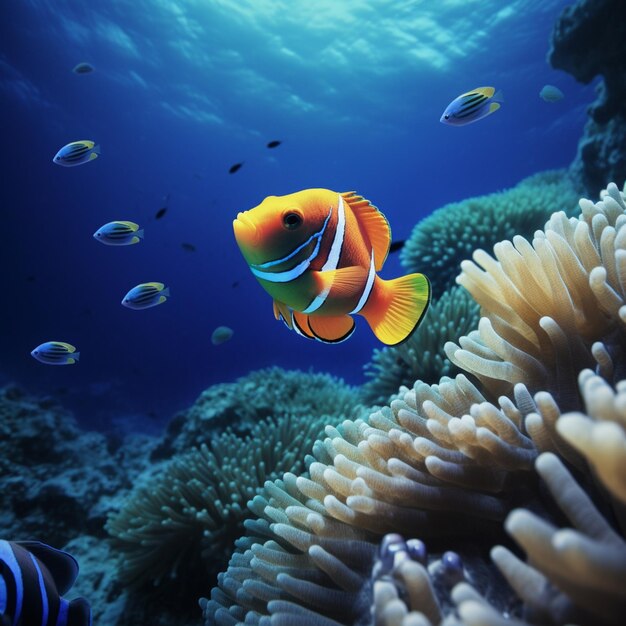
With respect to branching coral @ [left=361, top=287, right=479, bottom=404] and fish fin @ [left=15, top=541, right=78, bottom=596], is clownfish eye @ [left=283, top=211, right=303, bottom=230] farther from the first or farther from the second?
branching coral @ [left=361, top=287, right=479, bottom=404]

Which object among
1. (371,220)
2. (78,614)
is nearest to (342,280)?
(371,220)

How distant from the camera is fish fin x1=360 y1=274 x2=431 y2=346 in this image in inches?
68.1

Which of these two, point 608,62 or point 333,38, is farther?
point 333,38

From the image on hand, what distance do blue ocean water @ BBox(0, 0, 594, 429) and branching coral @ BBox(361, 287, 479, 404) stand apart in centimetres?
352

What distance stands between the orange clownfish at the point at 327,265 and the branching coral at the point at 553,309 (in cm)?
31

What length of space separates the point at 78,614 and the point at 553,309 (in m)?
2.63

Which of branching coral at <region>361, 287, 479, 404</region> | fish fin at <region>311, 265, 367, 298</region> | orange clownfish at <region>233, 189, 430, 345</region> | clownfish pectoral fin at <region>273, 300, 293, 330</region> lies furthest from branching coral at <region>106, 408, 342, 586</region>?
fish fin at <region>311, 265, 367, 298</region>

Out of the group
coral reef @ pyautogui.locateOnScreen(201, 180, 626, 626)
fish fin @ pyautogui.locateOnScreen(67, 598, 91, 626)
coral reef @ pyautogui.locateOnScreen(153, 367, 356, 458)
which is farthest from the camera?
coral reef @ pyautogui.locateOnScreen(153, 367, 356, 458)

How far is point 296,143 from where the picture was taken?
132 feet

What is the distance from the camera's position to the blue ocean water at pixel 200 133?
2361 cm

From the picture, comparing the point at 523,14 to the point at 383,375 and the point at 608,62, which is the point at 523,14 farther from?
the point at 383,375

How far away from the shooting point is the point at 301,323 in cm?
173

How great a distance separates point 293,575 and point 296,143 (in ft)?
140

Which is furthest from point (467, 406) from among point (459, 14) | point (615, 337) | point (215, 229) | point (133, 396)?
point (215, 229)
